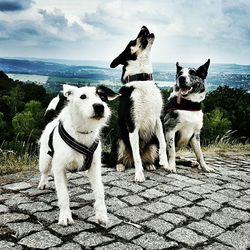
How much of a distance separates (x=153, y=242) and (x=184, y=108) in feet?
9.47

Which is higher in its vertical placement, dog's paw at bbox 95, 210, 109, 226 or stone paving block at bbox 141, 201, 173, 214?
dog's paw at bbox 95, 210, 109, 226

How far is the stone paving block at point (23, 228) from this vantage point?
3906 millimetres

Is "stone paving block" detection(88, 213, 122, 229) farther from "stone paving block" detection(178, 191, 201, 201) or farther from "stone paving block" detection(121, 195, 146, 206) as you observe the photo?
"stone paving block" detection(178, 191, 201, 201)

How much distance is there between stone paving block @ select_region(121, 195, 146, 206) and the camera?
4.89 meters

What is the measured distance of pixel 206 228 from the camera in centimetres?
429

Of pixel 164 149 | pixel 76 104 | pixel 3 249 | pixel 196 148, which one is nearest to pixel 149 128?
pixel 164 149

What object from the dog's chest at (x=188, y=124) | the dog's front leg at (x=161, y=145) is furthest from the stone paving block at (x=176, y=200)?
the dog's chest at (x=188, y=124)

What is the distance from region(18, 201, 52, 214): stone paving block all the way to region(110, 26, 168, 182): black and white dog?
1644mm

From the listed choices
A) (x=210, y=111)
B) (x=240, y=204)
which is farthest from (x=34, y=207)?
(x=210, y=111)

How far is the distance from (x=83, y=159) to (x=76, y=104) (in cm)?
57

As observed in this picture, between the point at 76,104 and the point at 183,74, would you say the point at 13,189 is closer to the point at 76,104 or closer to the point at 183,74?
the point at 76,104

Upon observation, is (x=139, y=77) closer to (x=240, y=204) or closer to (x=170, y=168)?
(x=170, y=168)

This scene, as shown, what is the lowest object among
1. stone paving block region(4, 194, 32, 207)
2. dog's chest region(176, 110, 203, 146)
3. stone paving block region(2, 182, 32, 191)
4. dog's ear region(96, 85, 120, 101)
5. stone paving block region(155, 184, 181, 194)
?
stone paving block region(155, 184, 181, 194)

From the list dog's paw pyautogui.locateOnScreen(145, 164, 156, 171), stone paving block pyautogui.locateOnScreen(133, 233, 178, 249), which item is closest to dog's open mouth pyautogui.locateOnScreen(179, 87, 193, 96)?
dog's paw pyautogui.locateOnScreen(145, 164, 156, 171)
